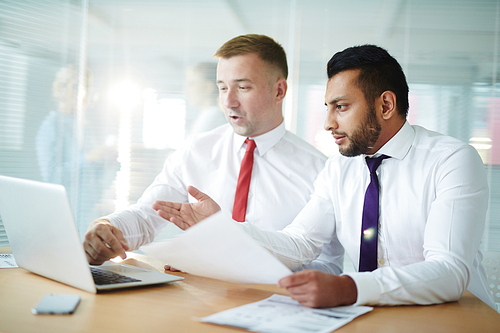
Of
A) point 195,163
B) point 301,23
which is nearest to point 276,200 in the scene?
point 195,163

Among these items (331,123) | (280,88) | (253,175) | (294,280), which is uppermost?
(280,88)

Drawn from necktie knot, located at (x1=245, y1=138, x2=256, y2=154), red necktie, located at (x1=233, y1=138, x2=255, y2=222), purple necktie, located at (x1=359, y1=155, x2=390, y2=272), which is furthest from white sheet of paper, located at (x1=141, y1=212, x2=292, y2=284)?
necktie knot, located at (x1=245, y1=138, x2=256, y2=154)

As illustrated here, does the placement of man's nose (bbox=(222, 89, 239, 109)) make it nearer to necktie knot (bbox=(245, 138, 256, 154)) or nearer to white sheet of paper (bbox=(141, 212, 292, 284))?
necktie knot (bbox=(245, 138, 256, 154))

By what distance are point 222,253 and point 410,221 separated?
0.72 meters

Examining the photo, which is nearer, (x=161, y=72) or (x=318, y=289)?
(x=318, y=289)

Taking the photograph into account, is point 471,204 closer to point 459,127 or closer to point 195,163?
point 195,163

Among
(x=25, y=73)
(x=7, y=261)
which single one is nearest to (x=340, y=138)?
(x=7, y=261)

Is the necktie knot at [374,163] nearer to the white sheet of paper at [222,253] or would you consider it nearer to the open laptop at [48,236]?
the white sheet of paper at [222,253]

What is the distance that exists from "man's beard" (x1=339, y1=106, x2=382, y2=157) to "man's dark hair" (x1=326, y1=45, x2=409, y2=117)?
2.4 inches

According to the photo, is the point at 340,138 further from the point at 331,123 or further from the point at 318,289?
the point at 318,289

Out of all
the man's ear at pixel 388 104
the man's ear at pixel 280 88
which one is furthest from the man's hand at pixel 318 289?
the man's ear at pixel 280 88

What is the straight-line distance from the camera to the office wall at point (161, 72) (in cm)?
343

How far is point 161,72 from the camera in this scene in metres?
3.83

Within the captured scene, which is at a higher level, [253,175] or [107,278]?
[253,175]
